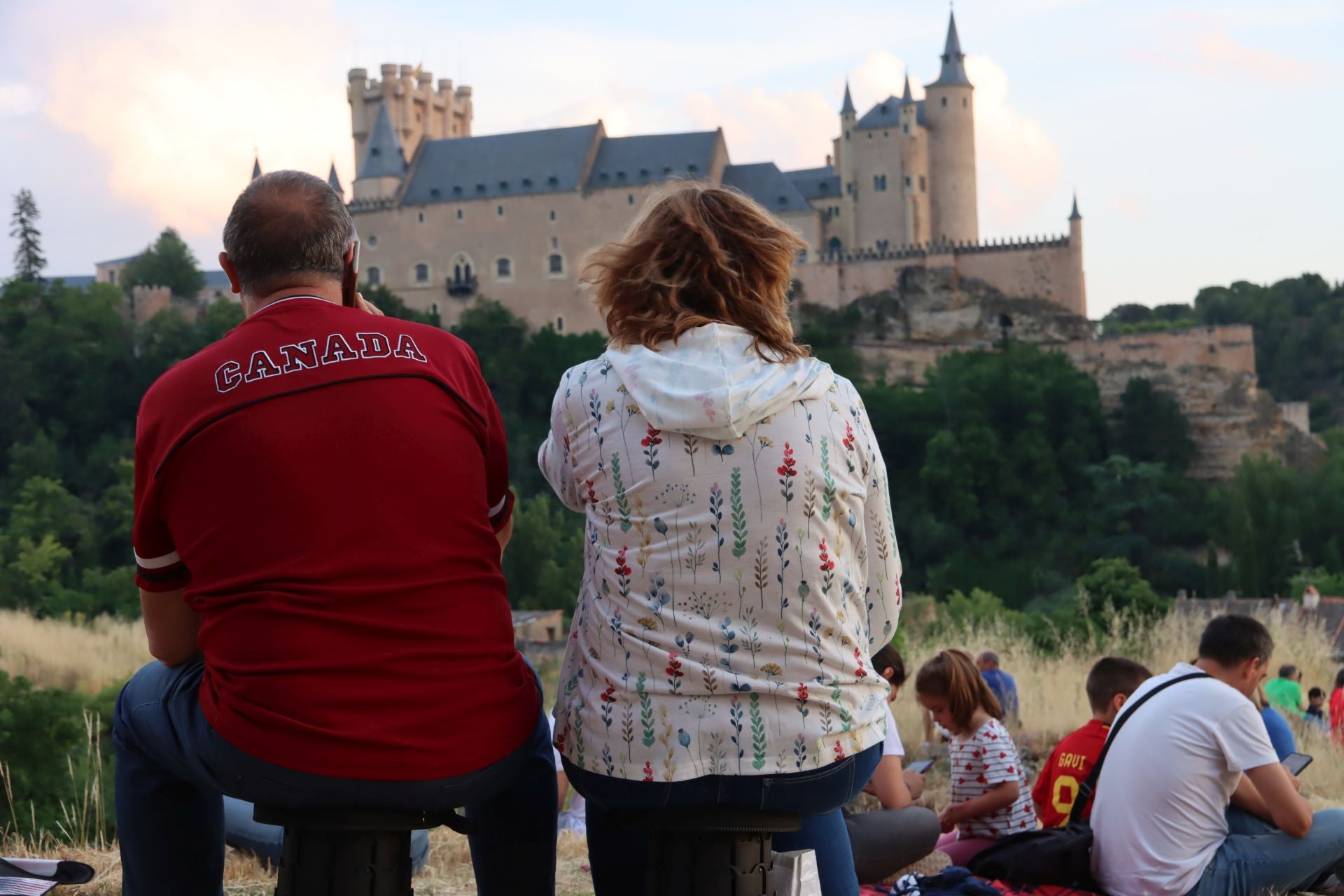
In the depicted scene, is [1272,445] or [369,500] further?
[1272,445]

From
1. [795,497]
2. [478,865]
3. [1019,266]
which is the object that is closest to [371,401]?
[795,497]

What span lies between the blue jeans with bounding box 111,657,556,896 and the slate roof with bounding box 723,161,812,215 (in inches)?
1690

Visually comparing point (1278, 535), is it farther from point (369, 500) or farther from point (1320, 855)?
point (369, 500)

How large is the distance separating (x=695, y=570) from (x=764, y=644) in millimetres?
147

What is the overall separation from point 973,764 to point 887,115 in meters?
43.4

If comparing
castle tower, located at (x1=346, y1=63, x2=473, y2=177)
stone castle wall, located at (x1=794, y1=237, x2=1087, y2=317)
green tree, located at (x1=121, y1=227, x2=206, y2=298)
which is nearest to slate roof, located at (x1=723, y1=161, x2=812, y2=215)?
stone castle wall, located at (x1=794, y1=237, x2=1087, y2=317)

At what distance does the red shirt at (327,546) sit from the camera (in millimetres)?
1869

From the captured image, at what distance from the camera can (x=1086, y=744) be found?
149 inches

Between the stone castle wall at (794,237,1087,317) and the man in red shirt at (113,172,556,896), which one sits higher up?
the stone castle wall at (794,237,1087,317)

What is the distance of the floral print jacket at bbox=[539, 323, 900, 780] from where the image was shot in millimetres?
1976

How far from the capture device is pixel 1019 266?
144 ft

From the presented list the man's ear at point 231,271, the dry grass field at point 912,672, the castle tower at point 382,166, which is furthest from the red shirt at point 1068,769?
the castle tower at point 382,166

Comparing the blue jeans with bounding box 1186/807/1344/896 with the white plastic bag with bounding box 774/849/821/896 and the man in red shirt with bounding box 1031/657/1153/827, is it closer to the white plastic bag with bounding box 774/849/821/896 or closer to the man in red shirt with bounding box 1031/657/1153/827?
the man in red shirt with bounding box 1031/657/1153/827

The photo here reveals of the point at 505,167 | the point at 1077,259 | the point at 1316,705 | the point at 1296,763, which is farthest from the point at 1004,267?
the point at 1296,763
